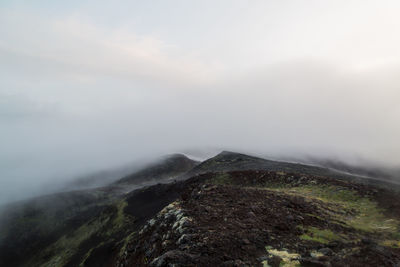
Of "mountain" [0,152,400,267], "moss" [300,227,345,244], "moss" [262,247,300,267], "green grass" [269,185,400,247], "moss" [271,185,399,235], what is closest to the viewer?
"moss" [262,247,300,267]

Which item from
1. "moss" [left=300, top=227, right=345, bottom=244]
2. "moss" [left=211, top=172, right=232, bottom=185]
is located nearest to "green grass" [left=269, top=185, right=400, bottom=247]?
"moss" [left=300, top=227, right=345, bottom=244]

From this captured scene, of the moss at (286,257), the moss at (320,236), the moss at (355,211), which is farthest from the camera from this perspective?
the moss at (355,211)

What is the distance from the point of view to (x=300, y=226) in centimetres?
1750

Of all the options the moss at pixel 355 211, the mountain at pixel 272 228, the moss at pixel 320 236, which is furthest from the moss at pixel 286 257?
the moss at pixel 355 211

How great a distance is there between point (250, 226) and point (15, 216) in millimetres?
152463

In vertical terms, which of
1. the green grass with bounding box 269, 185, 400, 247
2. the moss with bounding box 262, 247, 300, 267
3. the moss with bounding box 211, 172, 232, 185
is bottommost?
the moss with bounding box 211, 172, 232, 185

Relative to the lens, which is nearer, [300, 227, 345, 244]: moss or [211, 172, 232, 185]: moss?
[300, 227, 345, 244]: moss

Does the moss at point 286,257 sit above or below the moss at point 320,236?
above

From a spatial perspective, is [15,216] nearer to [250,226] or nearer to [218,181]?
[218,181]

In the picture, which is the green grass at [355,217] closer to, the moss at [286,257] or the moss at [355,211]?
the moss at [355,211]

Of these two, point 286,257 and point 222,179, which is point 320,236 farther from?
point 222,179

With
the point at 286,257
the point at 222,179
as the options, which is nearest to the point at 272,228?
the point at 286,257

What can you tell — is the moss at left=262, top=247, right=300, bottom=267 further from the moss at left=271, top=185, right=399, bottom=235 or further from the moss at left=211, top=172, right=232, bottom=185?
the moss at left=211, top=172, right=232, bottom=185

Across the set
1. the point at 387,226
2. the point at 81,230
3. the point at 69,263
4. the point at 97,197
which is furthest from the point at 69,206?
the point at 387,226
